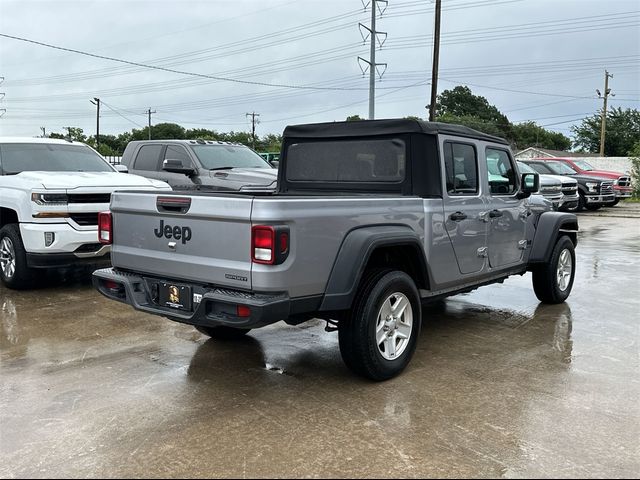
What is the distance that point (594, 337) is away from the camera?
19.0ft

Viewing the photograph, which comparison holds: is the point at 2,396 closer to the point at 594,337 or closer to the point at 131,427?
the point at 131,427

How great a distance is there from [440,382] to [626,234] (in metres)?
11.6

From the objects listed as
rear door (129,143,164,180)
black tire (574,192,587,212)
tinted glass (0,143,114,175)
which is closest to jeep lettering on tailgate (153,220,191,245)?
tinted glass (0,143,114,175)

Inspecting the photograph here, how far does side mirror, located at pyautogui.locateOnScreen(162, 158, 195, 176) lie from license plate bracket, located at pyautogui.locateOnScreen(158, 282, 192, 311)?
20.0ft

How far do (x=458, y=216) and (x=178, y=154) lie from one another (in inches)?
286

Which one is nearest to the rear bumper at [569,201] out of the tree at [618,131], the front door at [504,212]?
the front door at [504,212]

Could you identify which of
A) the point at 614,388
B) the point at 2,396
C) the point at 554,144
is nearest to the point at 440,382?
the point at 614,388

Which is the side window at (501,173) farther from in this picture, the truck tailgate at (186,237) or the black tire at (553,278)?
the truck tailgate at (186,237)

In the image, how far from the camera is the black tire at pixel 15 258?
7332 millimetres

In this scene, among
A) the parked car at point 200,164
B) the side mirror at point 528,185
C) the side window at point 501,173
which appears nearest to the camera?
the side window at point 501,173

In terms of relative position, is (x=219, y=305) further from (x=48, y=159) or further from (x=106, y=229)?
(x=48, y=159)

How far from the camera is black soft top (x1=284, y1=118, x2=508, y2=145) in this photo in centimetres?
503

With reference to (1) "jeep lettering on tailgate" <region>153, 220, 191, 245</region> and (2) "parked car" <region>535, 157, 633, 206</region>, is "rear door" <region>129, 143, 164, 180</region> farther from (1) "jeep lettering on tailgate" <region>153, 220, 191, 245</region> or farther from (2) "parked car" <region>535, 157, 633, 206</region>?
(2) "parked car" <region>535, 157, 633, 206</region>

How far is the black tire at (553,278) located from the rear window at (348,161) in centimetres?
267
